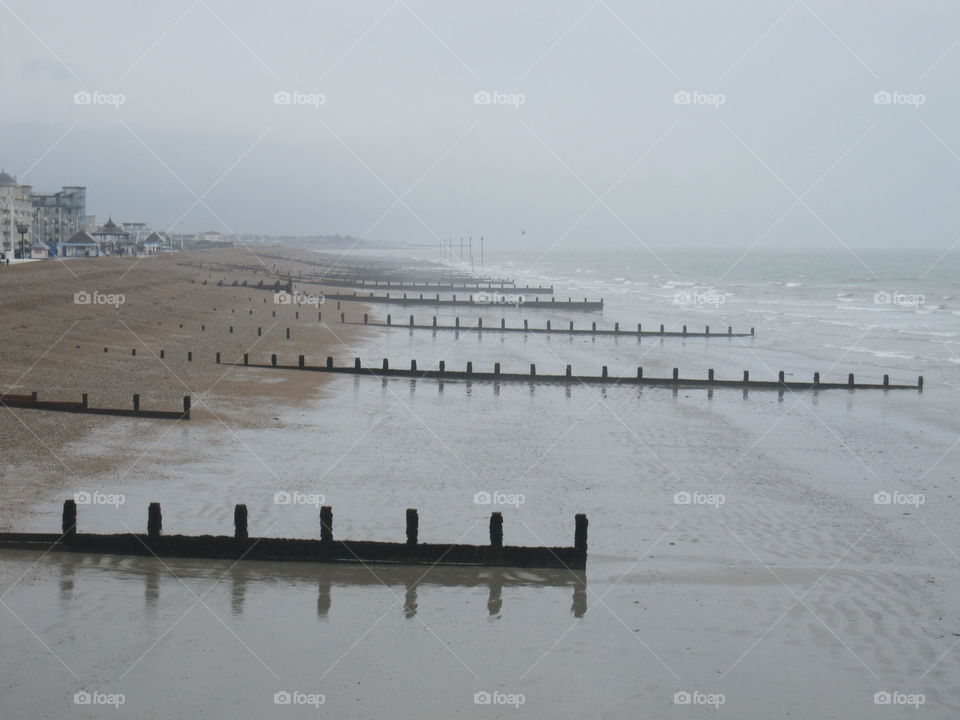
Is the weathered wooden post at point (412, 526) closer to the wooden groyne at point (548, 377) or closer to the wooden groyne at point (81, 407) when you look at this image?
the wooden groyne at point (81, 407)

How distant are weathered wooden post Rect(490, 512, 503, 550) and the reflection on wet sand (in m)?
0.38

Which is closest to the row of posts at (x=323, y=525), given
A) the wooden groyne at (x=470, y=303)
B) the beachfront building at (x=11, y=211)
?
the wooden groyne at (x=470, y=303)

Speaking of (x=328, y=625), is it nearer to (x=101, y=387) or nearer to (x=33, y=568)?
(x=33, y=568)

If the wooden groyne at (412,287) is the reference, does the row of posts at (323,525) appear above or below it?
below

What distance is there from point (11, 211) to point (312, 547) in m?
122

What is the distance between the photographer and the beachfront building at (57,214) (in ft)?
495

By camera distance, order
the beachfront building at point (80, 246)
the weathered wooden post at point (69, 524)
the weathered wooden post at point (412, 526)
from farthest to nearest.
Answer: the beachfront building at point (80, 246)
the weathered wooden post at point (412, 526)
the weathered wooden post at point (69, 524)

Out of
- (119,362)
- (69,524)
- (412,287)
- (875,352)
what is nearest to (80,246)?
(412,287)

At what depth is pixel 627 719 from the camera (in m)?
10.7

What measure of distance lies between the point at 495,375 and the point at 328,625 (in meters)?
24.2

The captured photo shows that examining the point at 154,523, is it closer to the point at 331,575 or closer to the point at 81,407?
the point at 331,575

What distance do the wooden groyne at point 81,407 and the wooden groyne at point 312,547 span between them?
33.8 ft

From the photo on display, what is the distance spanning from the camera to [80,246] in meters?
117

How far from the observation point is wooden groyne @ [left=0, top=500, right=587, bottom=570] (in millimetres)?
14812
